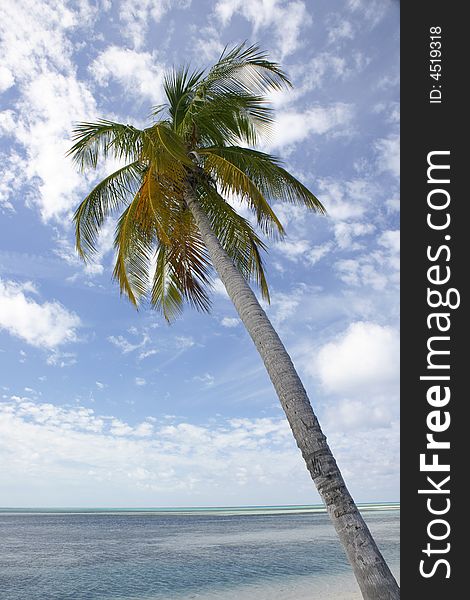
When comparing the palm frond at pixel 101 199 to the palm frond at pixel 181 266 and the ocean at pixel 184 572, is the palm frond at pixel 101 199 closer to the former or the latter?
the palm frond at pixel 181 266

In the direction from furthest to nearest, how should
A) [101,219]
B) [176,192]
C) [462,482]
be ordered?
1. [101,219]
2. [176,192]
3. [462,482]

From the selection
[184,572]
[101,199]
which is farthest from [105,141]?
[184,572]

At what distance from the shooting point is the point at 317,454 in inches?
192

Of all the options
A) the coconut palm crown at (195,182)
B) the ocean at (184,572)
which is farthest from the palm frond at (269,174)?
the ocean at (184,572)

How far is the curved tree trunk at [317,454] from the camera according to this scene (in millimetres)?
4320

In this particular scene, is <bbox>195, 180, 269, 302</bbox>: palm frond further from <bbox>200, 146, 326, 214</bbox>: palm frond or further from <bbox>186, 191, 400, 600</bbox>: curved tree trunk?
<bbox>186, 191, 400, 600</bbox>: curved tree trunk

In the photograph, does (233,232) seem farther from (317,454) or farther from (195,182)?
(317,454)

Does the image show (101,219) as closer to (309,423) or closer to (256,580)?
(309,423)

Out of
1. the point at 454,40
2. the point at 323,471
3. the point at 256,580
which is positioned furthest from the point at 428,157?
the point at 256,580

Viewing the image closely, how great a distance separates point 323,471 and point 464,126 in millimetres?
2980

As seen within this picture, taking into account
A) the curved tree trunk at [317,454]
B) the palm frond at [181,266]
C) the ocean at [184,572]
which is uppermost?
the palm frond at [181,266]

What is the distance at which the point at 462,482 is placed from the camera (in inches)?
140

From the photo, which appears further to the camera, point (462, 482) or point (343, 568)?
point (343, 568)

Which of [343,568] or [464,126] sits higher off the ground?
[464,126]
